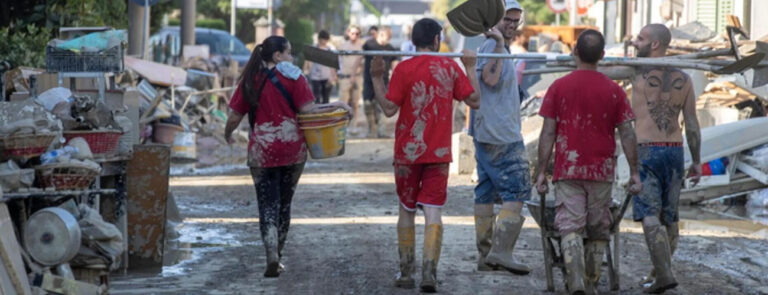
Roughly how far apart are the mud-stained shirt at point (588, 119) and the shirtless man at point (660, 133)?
2.14 ft

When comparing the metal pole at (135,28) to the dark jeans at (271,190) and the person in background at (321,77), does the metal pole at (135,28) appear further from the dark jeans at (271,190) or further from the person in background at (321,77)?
the dark jeans at (271,190)

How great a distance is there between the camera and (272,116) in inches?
339

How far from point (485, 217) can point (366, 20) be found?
111742mm

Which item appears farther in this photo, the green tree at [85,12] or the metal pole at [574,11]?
the metal pole at [574,11]

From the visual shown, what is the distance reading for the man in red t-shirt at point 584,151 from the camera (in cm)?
752

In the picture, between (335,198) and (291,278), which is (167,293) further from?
(335,198)

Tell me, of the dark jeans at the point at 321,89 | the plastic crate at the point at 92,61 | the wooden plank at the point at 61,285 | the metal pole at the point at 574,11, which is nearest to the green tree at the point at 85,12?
the plastic crate at the point at 92,61

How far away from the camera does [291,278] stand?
8648 millimetres

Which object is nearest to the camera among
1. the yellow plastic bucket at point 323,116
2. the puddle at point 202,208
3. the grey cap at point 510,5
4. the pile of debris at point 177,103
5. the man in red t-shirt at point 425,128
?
the man in red t-shirt at point 425,128

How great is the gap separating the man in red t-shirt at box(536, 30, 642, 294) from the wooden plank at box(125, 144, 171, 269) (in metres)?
2.92

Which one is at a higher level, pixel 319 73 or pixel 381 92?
pixel 381 92

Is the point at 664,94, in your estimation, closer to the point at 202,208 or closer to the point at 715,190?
the point at 715,190

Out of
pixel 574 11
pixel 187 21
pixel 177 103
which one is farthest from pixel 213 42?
pixel 177 103

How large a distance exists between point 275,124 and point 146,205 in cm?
123
